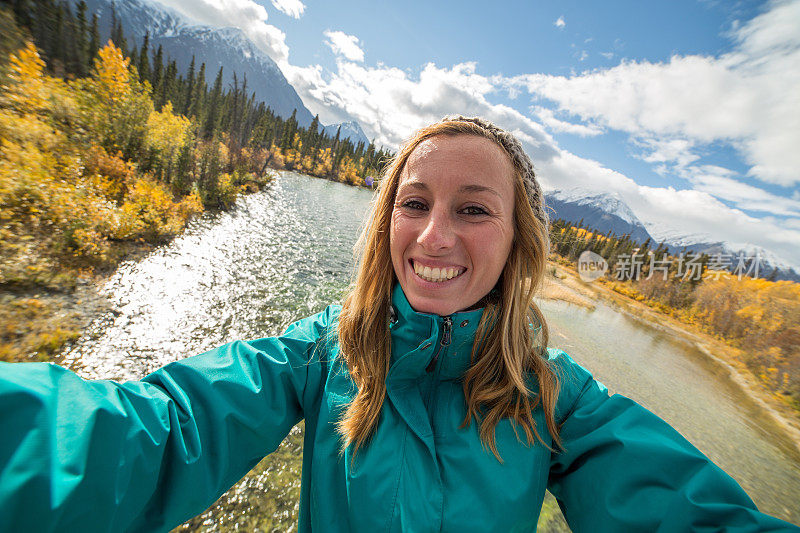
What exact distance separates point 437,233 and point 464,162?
1.42 feet

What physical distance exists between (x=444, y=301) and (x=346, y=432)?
841 millimetres

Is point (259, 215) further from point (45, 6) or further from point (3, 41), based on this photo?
point (45, 6)

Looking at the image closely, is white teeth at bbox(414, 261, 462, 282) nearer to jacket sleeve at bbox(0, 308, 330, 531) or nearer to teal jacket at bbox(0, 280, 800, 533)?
teal jacket at bbox(0, 280, 800, 533)

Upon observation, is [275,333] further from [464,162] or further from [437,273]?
[464,162]

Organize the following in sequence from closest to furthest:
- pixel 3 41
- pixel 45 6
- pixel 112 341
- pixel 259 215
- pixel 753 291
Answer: pixel 112 341
pixel 3 41
pixel 259 215
pixel 45 6
pixel 753 291

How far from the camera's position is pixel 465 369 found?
1.63 m

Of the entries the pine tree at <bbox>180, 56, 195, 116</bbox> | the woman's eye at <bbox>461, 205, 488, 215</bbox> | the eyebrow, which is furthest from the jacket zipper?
the pine tree at <bbox>180, 56, 195, 116</bbox>

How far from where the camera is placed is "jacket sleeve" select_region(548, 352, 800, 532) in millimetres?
1158

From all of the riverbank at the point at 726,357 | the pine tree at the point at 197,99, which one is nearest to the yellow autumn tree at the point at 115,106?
the riverbank at the point at 726,357

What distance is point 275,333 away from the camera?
689cm

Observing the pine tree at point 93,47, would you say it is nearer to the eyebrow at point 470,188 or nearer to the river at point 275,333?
the river at point 275,333

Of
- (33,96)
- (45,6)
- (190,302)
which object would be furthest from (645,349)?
(45,6)

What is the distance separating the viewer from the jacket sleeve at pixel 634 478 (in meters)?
1.16

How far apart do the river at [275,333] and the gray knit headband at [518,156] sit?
4.21 metres
